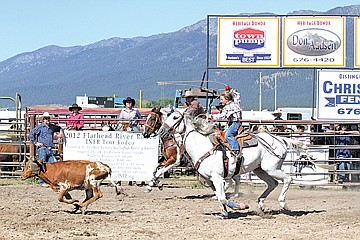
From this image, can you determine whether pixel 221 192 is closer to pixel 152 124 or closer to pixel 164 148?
pixel 152 124

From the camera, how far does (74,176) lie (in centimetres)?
1234

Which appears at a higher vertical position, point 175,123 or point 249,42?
point 249,42

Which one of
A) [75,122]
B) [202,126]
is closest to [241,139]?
[202,126]

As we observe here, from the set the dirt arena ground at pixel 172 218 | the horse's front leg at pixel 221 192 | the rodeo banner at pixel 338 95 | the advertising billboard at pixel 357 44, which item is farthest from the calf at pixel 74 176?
the advertising billboard at pixel 357 44

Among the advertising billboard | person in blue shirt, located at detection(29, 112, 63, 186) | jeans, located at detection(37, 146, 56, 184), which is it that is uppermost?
the advertising billboard

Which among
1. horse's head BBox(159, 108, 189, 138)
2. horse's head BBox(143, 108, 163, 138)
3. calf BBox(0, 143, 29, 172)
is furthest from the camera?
calf BBox(0, 143, 29, 172)

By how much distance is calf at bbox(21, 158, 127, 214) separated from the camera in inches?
486

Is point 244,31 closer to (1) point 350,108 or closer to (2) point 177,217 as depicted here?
(1) point 350,108

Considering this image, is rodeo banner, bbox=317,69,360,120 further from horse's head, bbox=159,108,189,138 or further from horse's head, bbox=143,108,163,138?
horse's head, bbox=159,108,189,138

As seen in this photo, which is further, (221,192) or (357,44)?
(357,44)

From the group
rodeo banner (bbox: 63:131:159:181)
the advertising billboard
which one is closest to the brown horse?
rodeo banner (bbox: 63:131:159:181)

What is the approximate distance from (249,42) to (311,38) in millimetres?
1768

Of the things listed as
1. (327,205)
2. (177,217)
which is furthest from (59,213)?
(327,205)

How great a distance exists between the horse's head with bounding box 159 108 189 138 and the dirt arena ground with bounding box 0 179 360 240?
1362mm
